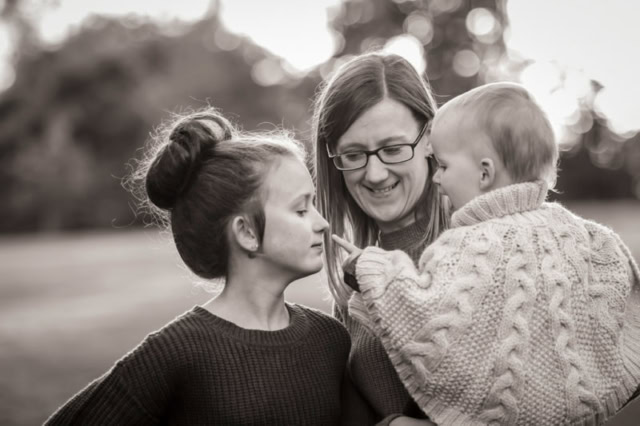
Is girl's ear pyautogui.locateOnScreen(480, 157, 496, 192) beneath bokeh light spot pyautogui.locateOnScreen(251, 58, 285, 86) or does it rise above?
beneath

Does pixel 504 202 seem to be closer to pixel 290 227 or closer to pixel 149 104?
pixel 290 227

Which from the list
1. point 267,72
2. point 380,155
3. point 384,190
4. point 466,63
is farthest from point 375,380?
point 267,72

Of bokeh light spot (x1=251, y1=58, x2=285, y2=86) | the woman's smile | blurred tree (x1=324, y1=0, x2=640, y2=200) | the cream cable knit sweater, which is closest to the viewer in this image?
the cream cable knit sweater

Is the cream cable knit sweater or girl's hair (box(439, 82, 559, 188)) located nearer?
the cream cable knit sweater

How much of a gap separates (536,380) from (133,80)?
3674 cm

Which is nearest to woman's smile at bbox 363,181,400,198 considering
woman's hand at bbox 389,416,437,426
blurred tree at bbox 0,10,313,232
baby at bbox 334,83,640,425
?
baby at bbox 334,83,640,425

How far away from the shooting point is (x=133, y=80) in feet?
120

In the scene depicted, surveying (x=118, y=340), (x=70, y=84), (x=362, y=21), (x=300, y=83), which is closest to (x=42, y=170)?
(x=70, y=84)

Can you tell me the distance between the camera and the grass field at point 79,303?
8.66 meters

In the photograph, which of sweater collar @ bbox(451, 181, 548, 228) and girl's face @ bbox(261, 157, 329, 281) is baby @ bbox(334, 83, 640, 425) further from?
girl's face @ bbox(261, 157, 329, 281)

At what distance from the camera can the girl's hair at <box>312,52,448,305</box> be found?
114 inches

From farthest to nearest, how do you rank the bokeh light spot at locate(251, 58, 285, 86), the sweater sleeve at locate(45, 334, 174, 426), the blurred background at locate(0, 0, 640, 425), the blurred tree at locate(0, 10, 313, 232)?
the bokeh light spot at locate(251, 58, 285, 86)
the blurred tree at locate(0, 10, 313, 232)
the blurred background at locate(0, 0, 640, 425)
the sweater sleeve at locate(45, 334, 174, 426)

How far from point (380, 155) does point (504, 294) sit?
0.90 meters

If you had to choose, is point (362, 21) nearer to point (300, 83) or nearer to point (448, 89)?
point (448, 89)
